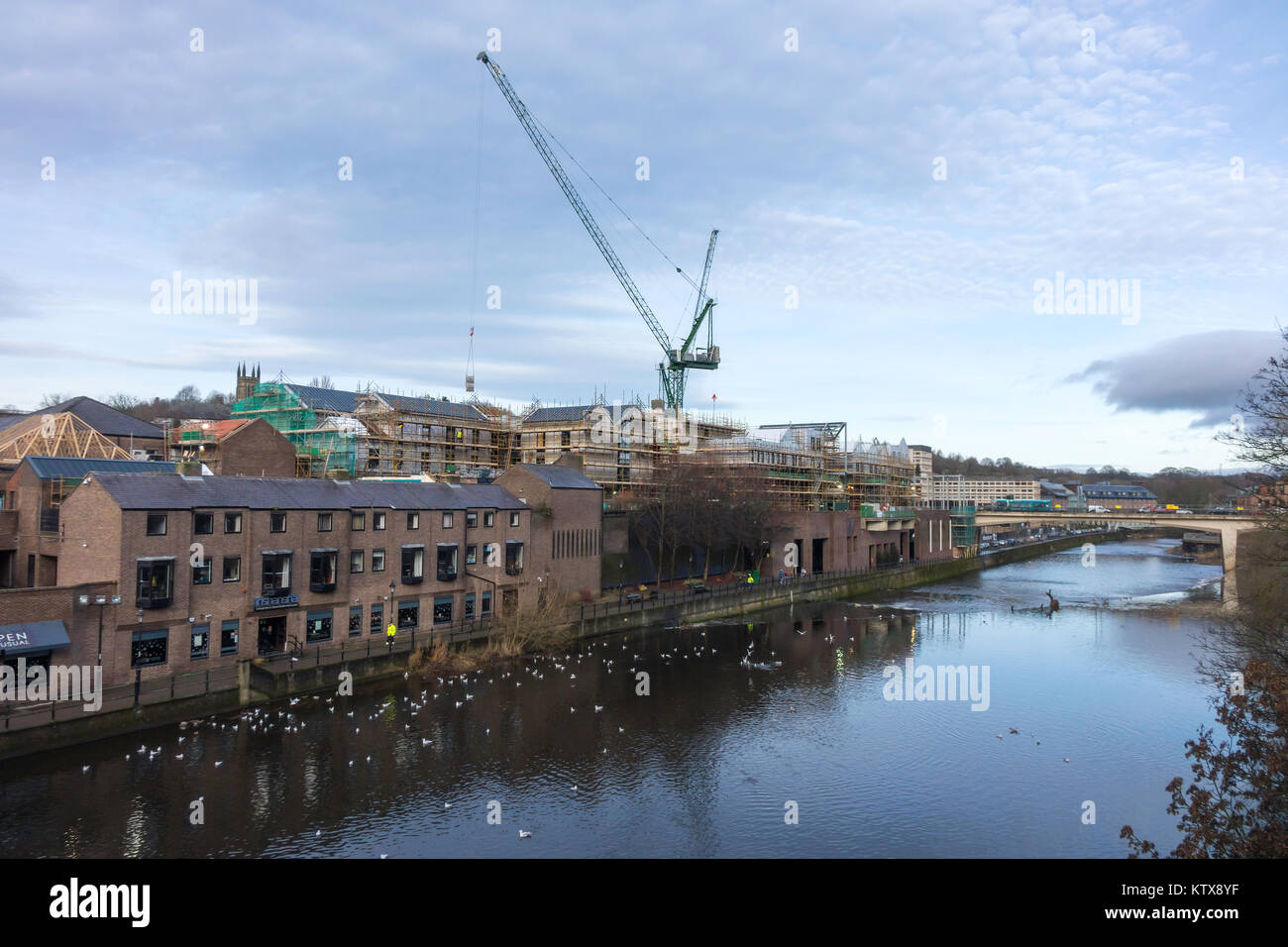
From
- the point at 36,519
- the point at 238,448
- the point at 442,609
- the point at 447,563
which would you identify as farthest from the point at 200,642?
the point at 238,448

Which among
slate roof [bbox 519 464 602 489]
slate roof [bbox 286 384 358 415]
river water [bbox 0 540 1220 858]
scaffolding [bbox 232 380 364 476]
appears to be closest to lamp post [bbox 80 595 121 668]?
river water [bbox 0 540 1220 858]

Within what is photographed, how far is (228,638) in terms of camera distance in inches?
1276

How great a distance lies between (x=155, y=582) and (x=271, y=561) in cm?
482

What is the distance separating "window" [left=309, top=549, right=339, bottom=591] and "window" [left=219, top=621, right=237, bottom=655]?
3701mm

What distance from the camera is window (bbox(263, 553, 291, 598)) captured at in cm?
3400

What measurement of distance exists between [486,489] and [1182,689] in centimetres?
3642

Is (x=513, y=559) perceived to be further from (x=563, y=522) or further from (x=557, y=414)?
(x=557, y=414)

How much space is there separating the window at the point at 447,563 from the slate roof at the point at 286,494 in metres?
2.12

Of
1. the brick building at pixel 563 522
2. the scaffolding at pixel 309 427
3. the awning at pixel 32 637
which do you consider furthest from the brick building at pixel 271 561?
the scaffolding at pixel 309 427

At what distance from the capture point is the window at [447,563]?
41719mm

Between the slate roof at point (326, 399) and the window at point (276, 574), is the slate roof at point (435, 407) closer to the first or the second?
the slate roof at point (326, 399)

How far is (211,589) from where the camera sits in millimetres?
31844

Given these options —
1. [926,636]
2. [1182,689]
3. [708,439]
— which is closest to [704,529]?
[926,636]
